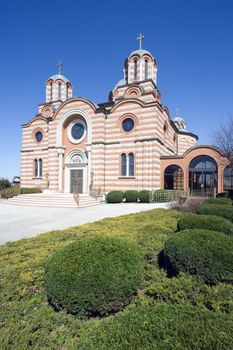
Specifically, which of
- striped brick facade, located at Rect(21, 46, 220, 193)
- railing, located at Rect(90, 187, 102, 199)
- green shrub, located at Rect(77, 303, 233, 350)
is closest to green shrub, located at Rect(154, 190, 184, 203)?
striped brick facade, located at Rect(21, 46, 220, 193)

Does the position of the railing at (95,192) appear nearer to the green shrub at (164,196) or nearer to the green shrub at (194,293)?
the green shrub at (164,196)

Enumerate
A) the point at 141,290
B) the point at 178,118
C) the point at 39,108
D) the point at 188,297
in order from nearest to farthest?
1. the point at 188,297
2. the point at 141,290
3. the point at 39,108
4. the point at 178,118

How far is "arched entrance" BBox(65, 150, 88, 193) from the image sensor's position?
27.1 m

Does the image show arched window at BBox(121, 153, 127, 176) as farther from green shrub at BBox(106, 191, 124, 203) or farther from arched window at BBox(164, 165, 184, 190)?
arched window at BBox(164, 165, 184, 190)

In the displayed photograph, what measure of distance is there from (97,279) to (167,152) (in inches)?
1042

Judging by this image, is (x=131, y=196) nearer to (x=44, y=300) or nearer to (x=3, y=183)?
(x=44, y=300)

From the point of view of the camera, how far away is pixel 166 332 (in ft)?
6.81

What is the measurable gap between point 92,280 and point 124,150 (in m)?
22.3

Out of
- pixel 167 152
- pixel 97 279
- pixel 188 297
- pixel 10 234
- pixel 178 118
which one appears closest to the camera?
pixel 97 279

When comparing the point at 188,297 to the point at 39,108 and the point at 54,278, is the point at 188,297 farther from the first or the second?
the point at 39,108

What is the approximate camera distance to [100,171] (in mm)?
25469

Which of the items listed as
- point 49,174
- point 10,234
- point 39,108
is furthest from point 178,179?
point 39,108

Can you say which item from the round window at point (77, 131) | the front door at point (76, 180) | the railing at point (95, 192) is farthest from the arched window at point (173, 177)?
the round window at point (77, 131)

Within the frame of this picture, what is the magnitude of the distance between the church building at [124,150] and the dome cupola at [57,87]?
580cm
